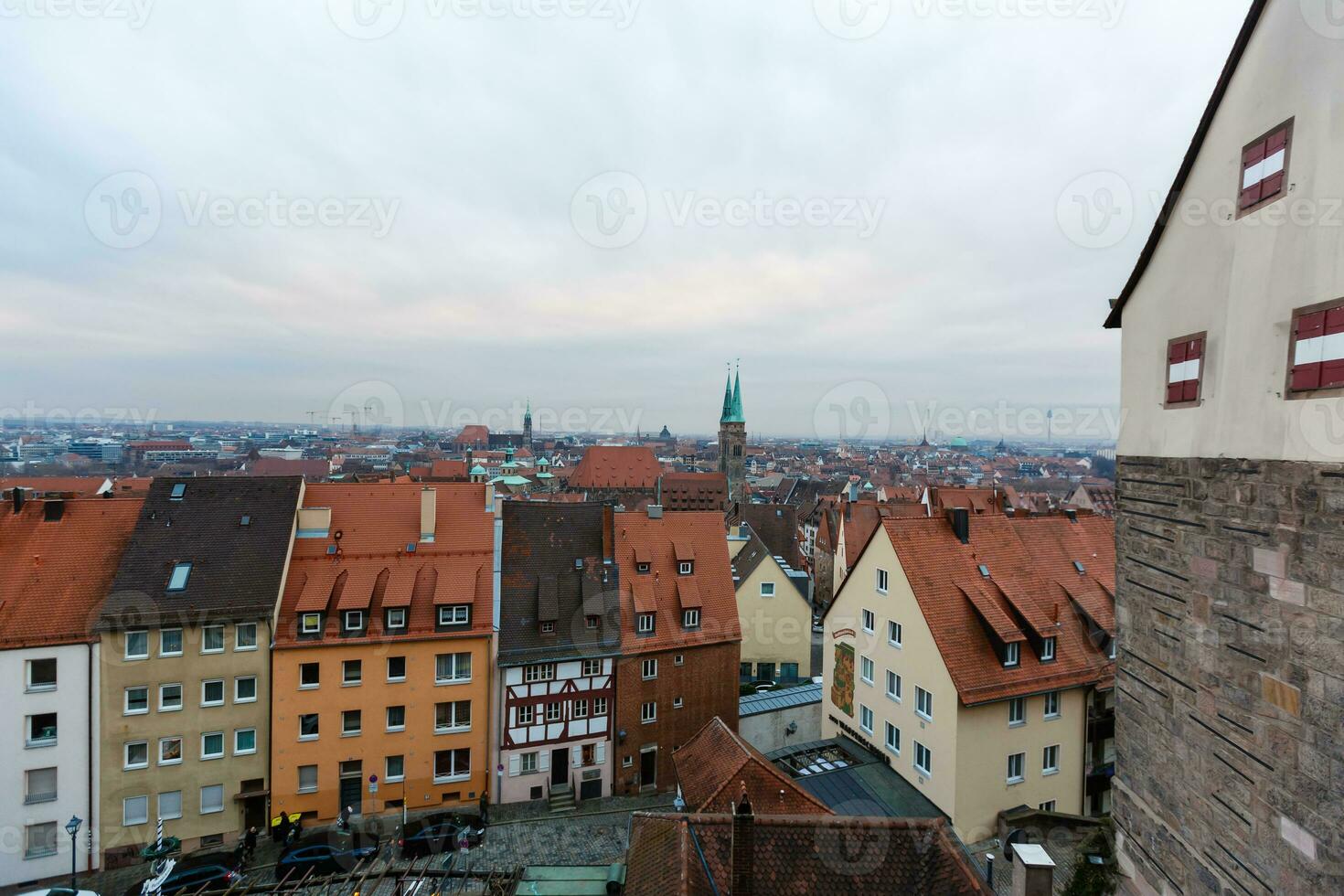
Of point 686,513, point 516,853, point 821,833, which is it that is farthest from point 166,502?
point 821,833

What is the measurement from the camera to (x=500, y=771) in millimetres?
18781

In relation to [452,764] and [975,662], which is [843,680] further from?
[452,764]

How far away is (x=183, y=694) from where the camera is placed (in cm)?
1683

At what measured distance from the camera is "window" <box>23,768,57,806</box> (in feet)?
51.7

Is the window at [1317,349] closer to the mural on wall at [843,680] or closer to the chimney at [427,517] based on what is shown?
the mural on wall at [843,680]

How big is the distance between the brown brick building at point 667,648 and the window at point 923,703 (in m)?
6.79

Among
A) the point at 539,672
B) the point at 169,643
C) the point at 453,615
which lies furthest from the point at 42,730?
the point at 539,672

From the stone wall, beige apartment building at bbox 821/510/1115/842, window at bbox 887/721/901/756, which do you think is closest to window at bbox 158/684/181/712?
beige apartment building at bbox 821/510/1115/842

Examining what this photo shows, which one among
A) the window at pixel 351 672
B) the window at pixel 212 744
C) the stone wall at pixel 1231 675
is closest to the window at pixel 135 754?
the window at pixel 212 744

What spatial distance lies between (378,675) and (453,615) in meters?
2.66

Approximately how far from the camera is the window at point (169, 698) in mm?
16672

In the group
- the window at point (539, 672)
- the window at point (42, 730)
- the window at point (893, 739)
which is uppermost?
the window at point (539, 672)

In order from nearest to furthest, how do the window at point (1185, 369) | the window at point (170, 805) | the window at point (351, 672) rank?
the window at point (1185, 369), the window at point (170, 805), the window at point (351, 672)

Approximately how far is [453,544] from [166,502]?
883 cm
